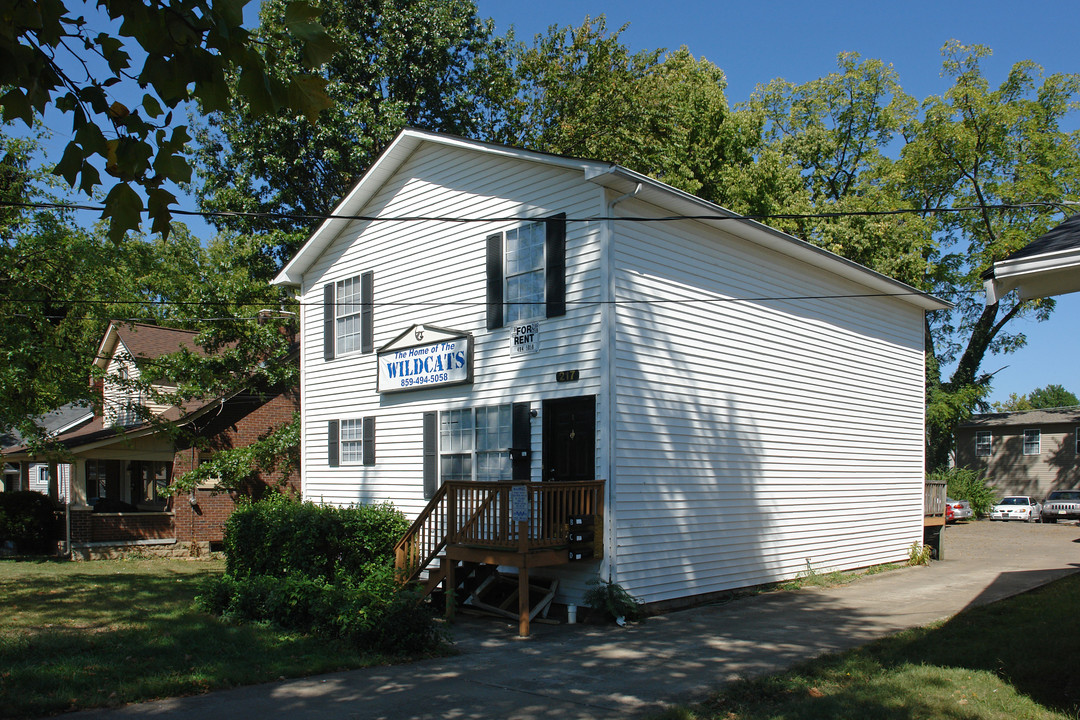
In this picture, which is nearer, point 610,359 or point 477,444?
point 610,359

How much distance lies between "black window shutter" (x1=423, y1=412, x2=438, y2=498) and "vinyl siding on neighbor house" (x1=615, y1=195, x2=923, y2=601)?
4259mm

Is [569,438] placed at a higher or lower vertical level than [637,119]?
lower

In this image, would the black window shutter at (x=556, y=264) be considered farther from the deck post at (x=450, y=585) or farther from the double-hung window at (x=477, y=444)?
the deck post at (x=450, y=585)

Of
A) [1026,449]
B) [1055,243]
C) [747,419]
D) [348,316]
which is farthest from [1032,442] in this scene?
[1055,243]

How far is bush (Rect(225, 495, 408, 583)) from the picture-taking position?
13633mm

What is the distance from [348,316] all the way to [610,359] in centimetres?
753

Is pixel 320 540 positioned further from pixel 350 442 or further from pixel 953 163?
pixel 953 163

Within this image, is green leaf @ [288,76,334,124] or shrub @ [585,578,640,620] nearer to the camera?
green leaf @ [288,76,334,124]

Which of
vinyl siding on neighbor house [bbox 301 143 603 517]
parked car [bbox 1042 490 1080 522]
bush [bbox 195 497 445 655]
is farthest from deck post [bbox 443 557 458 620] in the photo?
parked car [bbox 1042 490 1080 522]

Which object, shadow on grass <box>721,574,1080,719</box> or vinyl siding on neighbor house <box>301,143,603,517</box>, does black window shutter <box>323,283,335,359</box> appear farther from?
shadow on grass <box>721,574,1080,719</box>

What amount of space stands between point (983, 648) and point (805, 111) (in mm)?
33388

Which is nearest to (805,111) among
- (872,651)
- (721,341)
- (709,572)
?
(721,341)

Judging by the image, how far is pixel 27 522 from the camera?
79.5ft

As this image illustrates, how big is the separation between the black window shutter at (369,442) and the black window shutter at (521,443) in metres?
4.29
